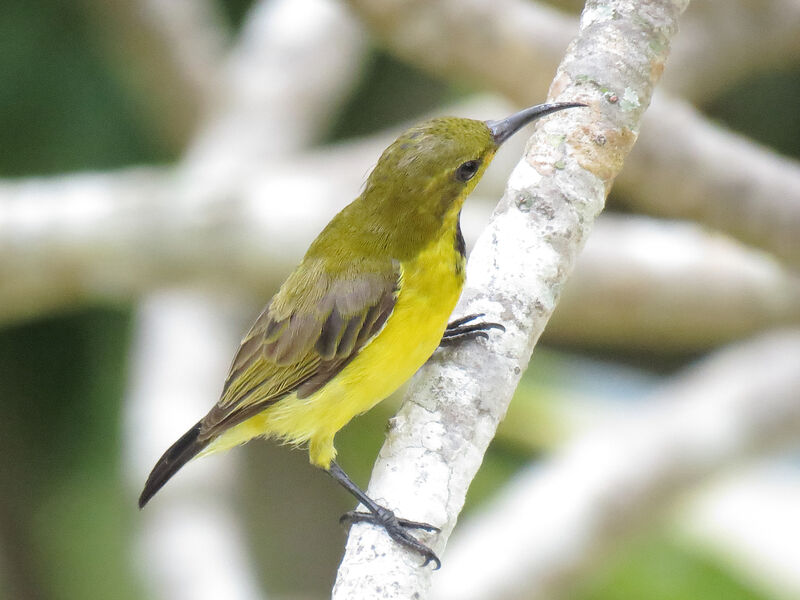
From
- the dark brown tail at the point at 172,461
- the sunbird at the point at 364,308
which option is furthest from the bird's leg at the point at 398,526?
the dark brown tail at the point at 172,461

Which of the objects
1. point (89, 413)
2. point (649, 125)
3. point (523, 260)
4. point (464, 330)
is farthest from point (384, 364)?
point (89, 413)

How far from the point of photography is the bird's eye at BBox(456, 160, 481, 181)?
2.34 m

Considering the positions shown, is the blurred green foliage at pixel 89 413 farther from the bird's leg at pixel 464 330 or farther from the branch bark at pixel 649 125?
the bird's leg at pixel 464 330

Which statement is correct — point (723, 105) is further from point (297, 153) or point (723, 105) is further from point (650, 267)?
point (297, 153)

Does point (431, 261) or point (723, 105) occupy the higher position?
point (723, 105)

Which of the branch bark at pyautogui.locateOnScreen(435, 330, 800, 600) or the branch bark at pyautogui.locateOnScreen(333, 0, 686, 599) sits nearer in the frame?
the branch bark at pyautogui.locateOnScreen(333, 0, 686, 599)

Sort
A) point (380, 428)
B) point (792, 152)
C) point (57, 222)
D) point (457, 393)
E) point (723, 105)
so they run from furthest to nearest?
point (723, 105) → point (792, 152) → point (380, 428) → point (57, 222) → point (457, 393)

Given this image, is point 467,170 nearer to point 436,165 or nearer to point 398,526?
point 436,165

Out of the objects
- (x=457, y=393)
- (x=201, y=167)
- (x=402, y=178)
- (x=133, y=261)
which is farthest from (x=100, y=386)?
(x=457, y=393)

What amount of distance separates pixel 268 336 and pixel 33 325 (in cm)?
332

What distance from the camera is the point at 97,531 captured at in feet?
16.7

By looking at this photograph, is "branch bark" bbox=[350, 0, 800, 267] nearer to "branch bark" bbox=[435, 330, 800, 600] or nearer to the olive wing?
"branch bark" bbox=[435, 330, 800, 600]

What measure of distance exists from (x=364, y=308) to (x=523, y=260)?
44 centimetres

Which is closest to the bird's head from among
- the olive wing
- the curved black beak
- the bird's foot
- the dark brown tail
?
the curved black beak
